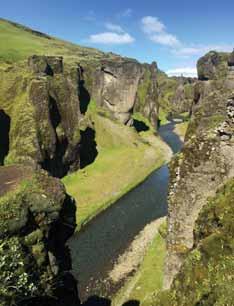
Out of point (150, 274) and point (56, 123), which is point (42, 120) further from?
point (150, 274)

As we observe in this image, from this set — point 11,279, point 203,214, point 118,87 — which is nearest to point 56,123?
point 118,87

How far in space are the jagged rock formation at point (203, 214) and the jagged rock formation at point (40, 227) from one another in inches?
294

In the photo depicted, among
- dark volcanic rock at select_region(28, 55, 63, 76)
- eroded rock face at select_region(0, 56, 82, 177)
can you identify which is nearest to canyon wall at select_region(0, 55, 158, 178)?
eroded rock face at select_region(0, 56, 82, 177)

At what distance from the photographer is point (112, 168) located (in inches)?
3014

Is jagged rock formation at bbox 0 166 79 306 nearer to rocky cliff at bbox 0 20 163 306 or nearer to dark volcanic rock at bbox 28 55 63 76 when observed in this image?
rocky cliff at bbox 0 20 163 306

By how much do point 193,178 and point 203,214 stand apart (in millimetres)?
4300

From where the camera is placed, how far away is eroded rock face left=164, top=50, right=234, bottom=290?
23109 mm

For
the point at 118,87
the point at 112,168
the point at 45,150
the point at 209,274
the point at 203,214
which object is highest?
the point at 209,274

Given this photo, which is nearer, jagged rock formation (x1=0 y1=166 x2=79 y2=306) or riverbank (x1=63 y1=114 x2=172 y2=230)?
jagged rock formation (x1=0 y1=166 x2=79 y2=306)

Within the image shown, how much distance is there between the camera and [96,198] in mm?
60688

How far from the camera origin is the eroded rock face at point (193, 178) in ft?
75.8

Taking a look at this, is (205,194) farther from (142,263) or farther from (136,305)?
(142,263)

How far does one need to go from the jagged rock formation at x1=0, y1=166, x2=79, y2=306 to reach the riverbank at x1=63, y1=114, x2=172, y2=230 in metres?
Result: 23.4

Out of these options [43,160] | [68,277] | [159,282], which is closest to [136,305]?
[159,282]
